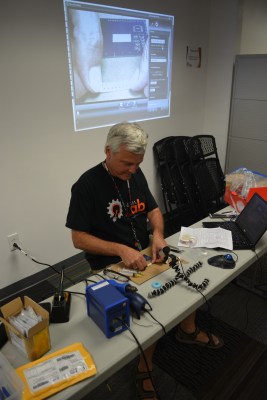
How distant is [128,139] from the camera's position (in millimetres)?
1435

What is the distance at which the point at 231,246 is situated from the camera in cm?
165

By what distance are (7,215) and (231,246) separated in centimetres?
157

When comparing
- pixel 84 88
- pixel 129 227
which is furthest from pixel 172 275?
pixel 84 88

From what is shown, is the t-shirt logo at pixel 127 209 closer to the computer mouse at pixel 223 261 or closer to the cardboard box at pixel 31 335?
the computer mouse at pixel 223 261

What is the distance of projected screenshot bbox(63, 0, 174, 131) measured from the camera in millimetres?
2365

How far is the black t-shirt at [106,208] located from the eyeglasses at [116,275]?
0.66 feet

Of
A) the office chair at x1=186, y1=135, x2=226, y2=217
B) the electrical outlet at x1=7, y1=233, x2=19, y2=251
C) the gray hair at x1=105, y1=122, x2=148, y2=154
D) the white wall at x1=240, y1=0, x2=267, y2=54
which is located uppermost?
the white wall at x1=240, y1=0, x2=267, y2=54

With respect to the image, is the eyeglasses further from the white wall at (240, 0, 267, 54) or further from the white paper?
the white wall at (240, 0, 267, 54)

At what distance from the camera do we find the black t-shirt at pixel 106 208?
154 cm

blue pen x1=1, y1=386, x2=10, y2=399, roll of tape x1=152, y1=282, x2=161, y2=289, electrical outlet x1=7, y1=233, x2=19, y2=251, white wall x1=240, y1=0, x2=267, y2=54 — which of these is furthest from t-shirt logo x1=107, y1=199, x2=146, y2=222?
white wall x1=240, y1=0, x2=267, y2=54

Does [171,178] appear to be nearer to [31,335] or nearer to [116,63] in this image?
[116,63]

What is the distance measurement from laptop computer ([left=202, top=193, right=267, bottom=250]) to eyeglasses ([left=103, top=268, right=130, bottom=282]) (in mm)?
638

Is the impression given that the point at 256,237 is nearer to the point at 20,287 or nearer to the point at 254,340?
the point at 254,340

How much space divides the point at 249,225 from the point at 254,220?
4 cm
